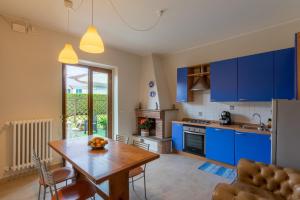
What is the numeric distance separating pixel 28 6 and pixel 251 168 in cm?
368

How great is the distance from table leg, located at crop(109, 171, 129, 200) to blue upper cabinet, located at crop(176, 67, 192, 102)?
287 cm

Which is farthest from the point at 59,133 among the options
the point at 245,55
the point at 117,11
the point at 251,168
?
the point at 245,55

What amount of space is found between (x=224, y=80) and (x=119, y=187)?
2887 millimetres

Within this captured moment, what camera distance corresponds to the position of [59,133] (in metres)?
3.36

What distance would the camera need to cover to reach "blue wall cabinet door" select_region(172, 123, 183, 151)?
4015mm

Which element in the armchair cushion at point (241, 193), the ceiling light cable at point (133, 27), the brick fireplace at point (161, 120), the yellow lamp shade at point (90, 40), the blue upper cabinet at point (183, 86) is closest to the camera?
the armchair cushion at point (241, 193)

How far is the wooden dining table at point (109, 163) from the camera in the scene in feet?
4.65

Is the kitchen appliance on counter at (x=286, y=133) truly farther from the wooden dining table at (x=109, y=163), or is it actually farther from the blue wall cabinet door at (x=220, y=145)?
the wooden dining table at (x=109, y=163)

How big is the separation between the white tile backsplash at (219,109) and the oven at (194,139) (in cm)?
52

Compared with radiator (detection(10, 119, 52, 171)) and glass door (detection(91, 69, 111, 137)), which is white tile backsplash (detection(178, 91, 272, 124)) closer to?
glass door (detection(91, 69, 111, 137))

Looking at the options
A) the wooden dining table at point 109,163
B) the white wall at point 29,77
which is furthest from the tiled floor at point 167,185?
the wooden dining table at point 109,163

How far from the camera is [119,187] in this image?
→ 1640mm

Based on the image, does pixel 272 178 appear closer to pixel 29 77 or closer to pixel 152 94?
pixel 152 94

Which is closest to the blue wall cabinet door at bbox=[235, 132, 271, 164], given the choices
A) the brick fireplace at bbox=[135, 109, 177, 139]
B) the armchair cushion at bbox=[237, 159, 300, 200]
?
the armchair cushion at bbox=[237, 159, 300, 200]
